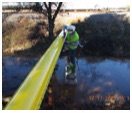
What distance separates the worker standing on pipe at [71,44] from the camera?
235cm

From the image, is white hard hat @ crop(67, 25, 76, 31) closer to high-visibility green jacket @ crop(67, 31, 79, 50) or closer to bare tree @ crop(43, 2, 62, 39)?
high-visibility green jacket @ crop(67, 31, 79, 50)

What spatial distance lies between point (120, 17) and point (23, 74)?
876 mm

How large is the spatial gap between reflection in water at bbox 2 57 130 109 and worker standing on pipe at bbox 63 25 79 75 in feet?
0.19

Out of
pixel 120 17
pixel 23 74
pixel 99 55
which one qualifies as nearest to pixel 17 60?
pixel 23 74

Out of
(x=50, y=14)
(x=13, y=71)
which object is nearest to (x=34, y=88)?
(x=13, y=71)

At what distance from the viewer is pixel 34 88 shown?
171 centimetres

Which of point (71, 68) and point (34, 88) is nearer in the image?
point (34, 88)

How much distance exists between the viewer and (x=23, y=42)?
2357mm

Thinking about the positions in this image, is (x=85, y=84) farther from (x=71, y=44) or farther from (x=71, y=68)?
(x=71, y=44)

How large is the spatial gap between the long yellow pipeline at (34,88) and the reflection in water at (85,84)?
315 millimetres

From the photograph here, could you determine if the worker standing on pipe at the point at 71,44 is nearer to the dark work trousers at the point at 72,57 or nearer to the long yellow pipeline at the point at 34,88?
the dark work trousers at the point at 72,57

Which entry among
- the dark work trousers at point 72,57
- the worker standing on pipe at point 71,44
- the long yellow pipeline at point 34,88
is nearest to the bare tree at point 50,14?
the worker standing on pipe at point 71,44

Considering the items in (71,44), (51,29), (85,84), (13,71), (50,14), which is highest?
(50,14)

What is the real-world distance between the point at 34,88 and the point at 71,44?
2.66 ft
